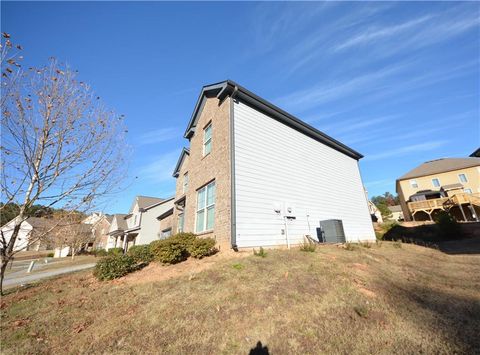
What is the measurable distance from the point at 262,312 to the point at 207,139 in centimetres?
1062

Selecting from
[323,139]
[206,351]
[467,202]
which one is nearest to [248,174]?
[206,351]

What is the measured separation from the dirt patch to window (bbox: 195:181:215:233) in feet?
8.35

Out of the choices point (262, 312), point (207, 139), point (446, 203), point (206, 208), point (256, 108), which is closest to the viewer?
point (262, 312)

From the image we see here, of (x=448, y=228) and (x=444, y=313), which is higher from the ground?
(x=448, y=228)

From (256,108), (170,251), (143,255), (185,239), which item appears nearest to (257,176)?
(256,108)

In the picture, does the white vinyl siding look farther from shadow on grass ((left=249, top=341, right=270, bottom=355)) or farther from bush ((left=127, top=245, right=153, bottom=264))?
shadow on grass ((left=249, top=341, right=270, bottom=355))

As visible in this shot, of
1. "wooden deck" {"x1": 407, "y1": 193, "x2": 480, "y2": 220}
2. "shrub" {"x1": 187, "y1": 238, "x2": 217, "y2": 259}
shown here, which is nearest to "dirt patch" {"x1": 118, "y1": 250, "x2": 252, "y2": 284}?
"shrub" {"x1": 187, "y1": 238, "x2": 217, "y2": 259}

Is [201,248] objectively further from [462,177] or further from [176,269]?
[462,177]

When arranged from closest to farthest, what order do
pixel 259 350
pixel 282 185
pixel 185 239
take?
1. pixel 259 350
2. pixel 185 239
3. pixel 282 185

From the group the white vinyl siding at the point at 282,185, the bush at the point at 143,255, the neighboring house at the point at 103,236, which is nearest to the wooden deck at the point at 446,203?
the white vinyl siding at the point at 282,185

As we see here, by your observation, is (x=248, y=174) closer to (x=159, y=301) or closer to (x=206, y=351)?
(x=159, y=301)

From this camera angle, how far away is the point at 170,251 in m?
8.88

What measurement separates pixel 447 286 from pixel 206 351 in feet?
21.9

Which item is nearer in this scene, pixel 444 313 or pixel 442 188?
pixel 444 313
